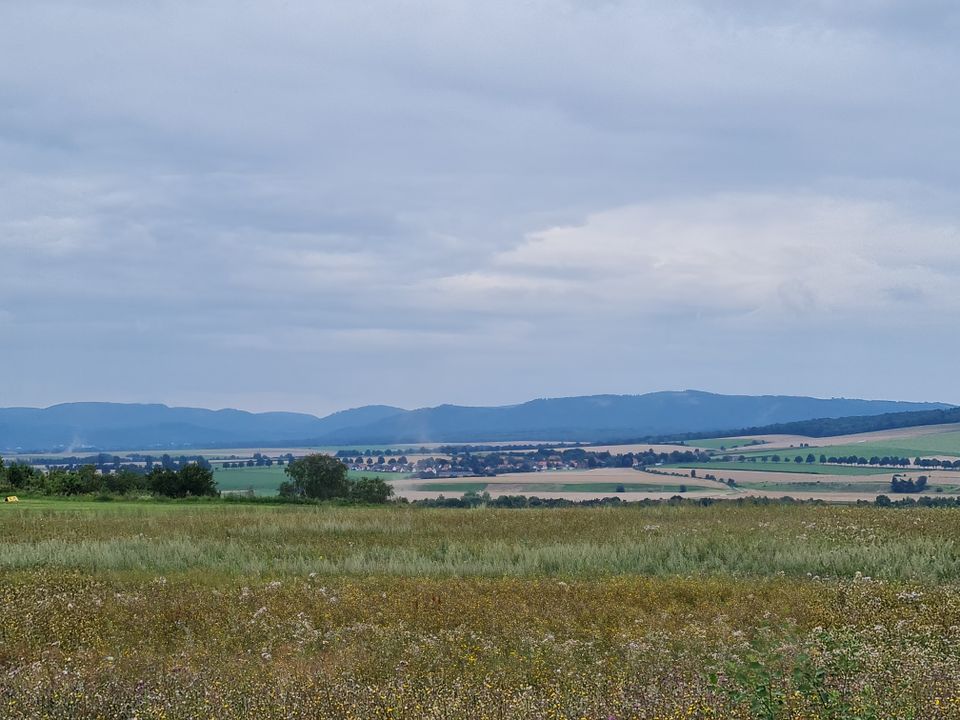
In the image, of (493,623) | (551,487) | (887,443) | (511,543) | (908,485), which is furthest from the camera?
Answer: (887,443)

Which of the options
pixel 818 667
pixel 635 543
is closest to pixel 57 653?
pixel 818 667

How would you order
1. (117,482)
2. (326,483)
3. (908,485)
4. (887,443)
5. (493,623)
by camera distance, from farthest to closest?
(887,443)
(908,485)
(326,483)
(117,482)
(493,623)

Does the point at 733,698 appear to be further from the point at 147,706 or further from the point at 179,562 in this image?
the point at 179,562

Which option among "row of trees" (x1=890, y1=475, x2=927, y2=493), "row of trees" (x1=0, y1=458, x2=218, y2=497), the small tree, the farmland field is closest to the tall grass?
"row of trees" (x1=0, y1=458, x2=218, y2=497)

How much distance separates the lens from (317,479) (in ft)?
162

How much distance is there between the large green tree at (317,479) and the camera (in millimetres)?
48562

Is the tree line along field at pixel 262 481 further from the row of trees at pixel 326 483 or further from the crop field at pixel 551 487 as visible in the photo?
the crop field at pixel 551 487

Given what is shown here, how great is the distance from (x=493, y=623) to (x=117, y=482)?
125 feet

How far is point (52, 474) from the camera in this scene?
4566cm

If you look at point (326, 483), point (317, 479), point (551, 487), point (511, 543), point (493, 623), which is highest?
point (493, 623)

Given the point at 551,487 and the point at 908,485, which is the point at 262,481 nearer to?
the point at 551,487

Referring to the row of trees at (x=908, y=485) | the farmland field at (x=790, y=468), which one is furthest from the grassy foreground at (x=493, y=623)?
the farmland field at (x=790, y=468)

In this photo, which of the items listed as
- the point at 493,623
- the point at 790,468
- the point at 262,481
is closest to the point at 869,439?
the point at 790,468

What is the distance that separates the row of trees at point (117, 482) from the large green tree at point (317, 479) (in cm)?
490
